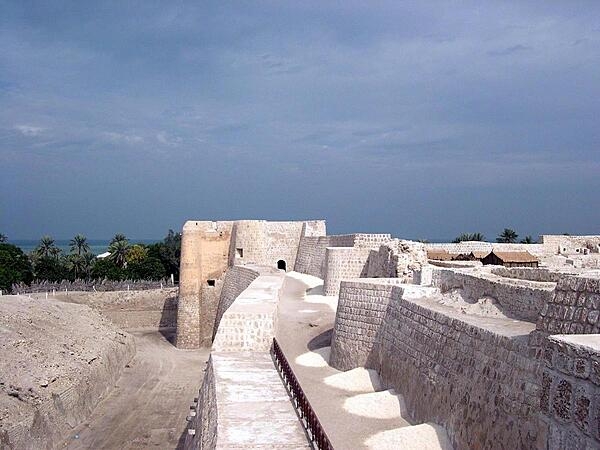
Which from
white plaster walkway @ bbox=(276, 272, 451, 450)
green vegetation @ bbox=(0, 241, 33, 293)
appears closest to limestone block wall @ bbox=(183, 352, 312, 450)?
white plaster walkway @ bbox=(276, 272, 451, 450)

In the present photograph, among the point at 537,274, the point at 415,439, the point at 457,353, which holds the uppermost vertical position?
the point at 537,274

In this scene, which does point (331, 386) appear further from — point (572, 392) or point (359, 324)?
point (572, 392)

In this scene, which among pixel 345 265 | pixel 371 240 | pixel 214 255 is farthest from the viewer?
pixel 214 255

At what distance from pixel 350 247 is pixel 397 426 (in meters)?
11.5

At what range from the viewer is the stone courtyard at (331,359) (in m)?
5.38

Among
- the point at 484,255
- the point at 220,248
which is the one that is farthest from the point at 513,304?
the point at 220,248

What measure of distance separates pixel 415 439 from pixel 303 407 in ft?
6.31

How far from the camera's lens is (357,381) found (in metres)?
10.8

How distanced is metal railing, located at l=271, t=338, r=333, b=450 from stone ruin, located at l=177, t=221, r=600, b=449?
13cm

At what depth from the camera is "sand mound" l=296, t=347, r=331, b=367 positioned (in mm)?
12591

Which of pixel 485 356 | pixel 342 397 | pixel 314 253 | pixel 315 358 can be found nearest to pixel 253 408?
pixel 485 356

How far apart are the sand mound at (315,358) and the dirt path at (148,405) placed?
4.03m

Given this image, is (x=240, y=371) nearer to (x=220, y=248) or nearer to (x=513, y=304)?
(x=513, y=304)

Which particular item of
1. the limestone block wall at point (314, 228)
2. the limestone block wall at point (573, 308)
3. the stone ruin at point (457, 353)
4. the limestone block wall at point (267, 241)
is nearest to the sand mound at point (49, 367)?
the stone ruin at point (457, 353)
